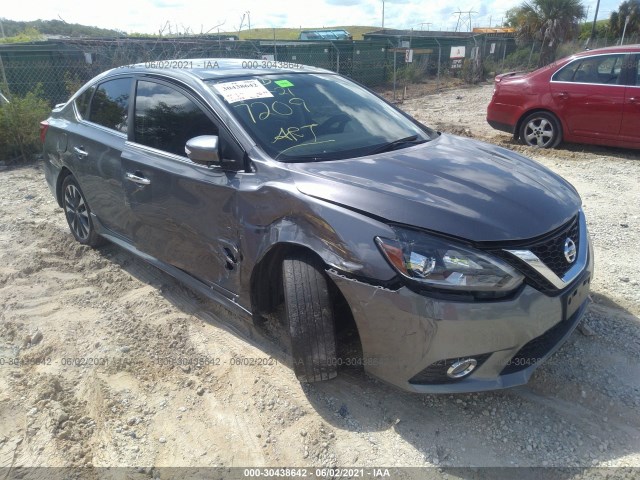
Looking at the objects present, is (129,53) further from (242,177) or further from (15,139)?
(242,177)

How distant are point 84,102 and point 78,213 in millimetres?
1034

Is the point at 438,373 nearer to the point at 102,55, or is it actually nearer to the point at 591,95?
the point at 591,95

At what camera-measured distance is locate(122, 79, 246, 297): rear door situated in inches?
120

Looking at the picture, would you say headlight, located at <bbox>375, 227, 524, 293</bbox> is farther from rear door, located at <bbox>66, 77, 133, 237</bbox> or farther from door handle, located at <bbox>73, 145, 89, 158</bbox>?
door handle, located at <bbox>73, 145, 89, 158</bbox>

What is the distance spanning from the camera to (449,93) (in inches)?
737

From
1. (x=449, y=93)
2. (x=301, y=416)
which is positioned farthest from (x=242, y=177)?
(x=449, y=93)

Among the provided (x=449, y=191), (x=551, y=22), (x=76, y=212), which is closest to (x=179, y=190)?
(x=449, y=191)

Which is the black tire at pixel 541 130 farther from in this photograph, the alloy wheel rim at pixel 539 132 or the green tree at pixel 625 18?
the green tree at pixel 625 18

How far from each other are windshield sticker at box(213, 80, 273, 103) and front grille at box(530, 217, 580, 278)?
6.32 ft

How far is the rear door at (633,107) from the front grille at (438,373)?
21.9 ft

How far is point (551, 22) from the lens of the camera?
28.1 meters

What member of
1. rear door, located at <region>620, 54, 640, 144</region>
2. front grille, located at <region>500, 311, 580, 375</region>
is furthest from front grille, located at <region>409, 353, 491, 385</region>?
rear door, located at <region>620, 54, 640, 144</region>

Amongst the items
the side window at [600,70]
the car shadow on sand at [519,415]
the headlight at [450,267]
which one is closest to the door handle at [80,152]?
the car shadow on sand at [519,415]

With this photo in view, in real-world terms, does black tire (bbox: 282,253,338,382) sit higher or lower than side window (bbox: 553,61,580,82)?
lower
